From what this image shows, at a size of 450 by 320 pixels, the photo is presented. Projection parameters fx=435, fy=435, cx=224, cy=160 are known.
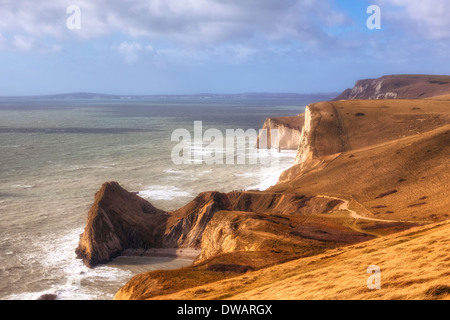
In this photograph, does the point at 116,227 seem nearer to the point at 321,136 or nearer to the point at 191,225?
the point at 191,225

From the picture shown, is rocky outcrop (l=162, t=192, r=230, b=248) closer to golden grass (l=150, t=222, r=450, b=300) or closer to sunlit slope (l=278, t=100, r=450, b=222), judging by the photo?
sunlit slope (l=278, t=100, r=450, b=222)

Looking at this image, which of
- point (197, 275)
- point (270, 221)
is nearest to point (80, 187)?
point (270, 221)

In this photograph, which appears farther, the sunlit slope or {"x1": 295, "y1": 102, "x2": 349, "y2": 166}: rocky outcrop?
{"x1": 295, "y1": 102, "x2": 349, "y2": 166}: rocky outcrop

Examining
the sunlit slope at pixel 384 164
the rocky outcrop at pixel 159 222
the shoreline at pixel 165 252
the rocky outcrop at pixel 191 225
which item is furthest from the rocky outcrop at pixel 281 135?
the shoreline at pixel 165 252

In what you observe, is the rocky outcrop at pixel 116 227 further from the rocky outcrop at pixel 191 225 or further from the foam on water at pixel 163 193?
the foam on water at pixel 163 193

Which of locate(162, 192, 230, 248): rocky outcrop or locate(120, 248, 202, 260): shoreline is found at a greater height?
locate(162, 192, 230, 248): rocky outcrop

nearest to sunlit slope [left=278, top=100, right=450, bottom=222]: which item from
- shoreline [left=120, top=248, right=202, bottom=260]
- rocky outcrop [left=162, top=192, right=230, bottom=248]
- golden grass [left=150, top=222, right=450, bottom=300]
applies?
rocky outcrop [left=162, top=192, right=230, bottom=248]

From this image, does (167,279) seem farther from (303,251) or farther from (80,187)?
(80,187)
